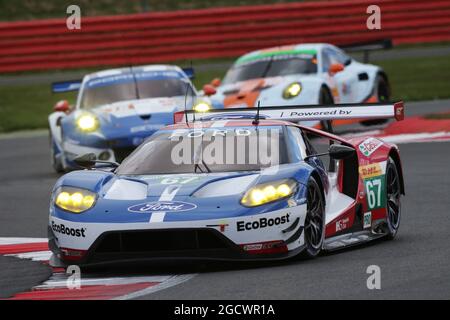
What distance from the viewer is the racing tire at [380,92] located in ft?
71.5

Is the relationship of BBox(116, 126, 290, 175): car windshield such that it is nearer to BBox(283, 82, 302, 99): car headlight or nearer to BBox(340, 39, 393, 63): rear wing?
BBox(283, 82, 302, 99): car headlight

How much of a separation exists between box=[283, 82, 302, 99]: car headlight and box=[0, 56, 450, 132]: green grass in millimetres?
6355

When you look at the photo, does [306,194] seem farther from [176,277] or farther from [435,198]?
[435,198]

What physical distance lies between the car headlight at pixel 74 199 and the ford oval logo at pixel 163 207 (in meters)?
0.36

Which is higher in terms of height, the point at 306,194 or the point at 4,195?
the point at 306,194

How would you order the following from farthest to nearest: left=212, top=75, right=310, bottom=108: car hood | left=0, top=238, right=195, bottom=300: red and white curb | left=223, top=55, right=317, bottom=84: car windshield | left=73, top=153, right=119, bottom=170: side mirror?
left=223, top=55, right=317, bottom=84: car windshield → left=212, top=75, right=310, bottom=108: car hood → left=73, top=153, right=119, bottom=170: side mirror → left=0, top=238, right=195, bottom=300: red and white curb

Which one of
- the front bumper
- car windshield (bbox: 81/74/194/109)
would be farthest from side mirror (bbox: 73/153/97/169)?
car windshield (bbox: 81/74/194/109)

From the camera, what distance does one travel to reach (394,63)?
100ft

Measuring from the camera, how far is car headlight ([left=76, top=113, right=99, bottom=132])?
1697 centimetres

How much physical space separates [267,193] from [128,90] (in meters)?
9.67

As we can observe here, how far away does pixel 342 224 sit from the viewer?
32.7 feet
